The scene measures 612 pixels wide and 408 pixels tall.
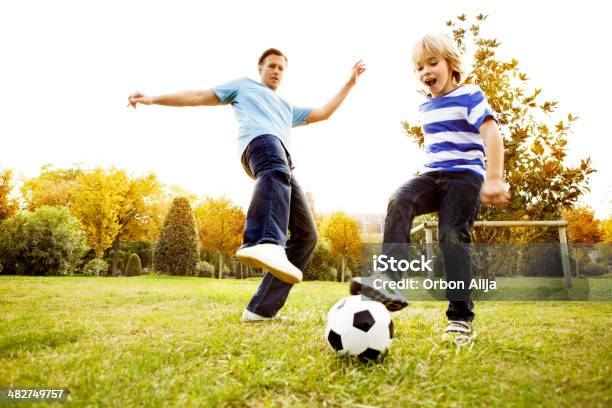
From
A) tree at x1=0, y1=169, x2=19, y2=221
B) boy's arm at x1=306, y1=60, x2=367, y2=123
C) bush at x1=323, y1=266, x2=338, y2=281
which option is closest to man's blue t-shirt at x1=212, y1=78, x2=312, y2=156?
boy's arm at x1=306, y1=60, x2=367, y2=123

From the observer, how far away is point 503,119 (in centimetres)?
765

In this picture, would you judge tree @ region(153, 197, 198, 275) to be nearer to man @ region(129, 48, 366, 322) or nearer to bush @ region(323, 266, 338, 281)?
bush @ region(323, 266, 338, 281)

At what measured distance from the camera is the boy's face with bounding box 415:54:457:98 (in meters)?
2.90

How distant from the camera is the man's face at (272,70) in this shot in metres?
3.65

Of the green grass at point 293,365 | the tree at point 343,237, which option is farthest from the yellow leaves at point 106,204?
the green grass at point 293,365

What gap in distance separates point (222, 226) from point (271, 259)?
1872cm

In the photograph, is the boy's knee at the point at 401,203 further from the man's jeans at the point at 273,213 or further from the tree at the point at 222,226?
the tree at the point at 222,226

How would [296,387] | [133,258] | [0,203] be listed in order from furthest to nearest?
[133,258]
[0,203]
[296,387]

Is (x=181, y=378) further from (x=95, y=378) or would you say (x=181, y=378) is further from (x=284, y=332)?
(x=284, y=332)

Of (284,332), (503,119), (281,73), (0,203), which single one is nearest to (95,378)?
(284,332)

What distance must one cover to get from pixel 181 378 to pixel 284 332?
1096mm

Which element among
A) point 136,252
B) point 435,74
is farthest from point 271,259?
point 136,252

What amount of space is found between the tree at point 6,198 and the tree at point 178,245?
7.54 m

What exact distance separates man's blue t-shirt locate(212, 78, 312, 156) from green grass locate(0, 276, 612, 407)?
5.02ft
